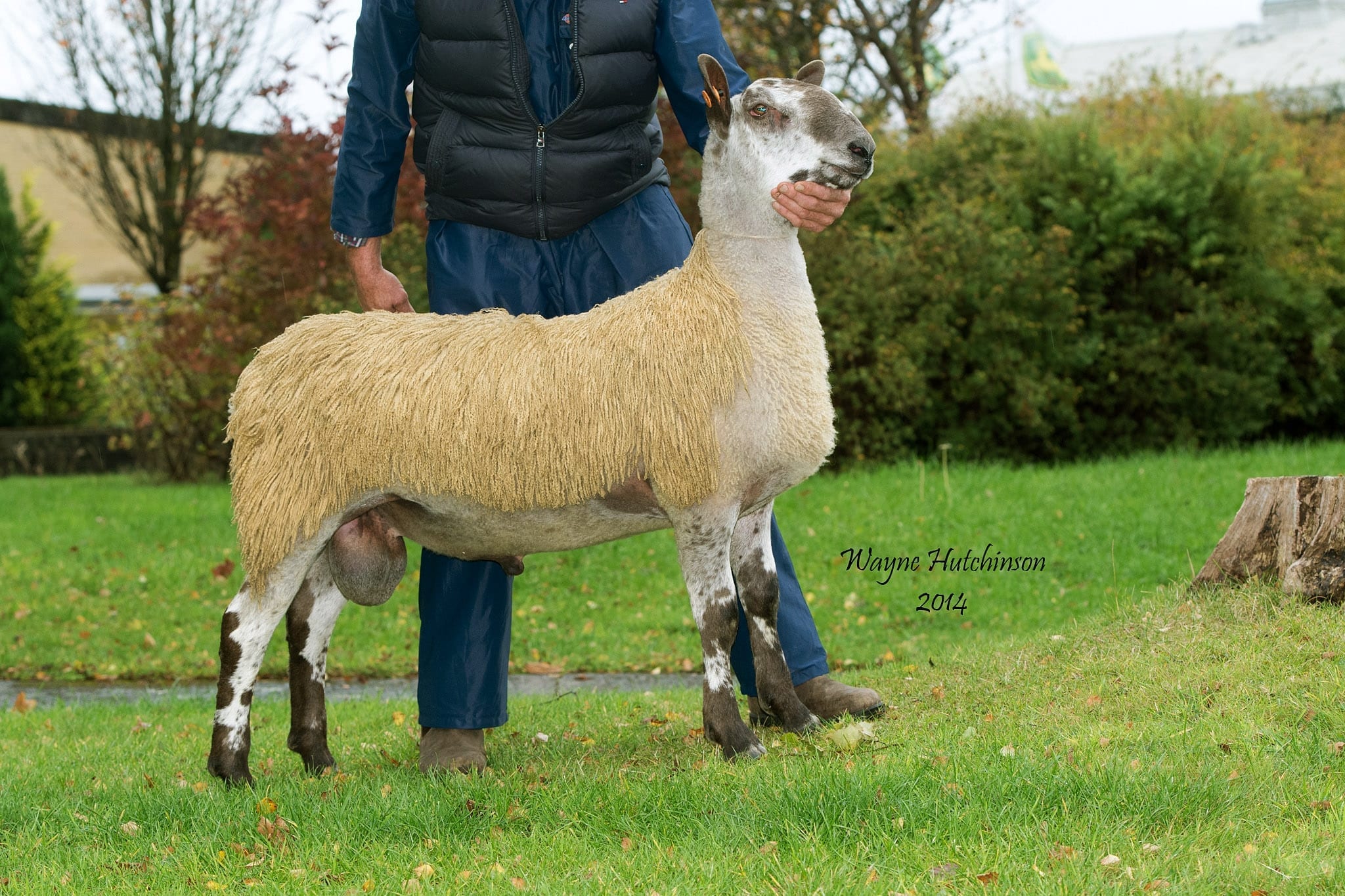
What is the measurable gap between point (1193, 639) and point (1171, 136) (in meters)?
9.82

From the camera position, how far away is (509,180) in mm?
4367

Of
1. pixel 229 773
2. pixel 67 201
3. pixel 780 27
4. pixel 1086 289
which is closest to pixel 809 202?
pixel 229 773

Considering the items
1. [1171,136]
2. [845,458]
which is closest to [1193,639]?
[845,458]

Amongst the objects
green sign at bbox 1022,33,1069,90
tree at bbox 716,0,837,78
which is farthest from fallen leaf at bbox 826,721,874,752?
green sign at bbox 1022,33,1069,90

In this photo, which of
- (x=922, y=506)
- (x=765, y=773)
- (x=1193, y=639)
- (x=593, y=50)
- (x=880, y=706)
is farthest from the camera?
(x=922, y=506)

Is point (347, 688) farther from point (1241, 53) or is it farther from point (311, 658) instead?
point (1241, 53)

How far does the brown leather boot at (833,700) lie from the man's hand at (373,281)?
6.47 ft

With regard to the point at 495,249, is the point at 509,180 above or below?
above

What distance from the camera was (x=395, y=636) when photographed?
7.95m

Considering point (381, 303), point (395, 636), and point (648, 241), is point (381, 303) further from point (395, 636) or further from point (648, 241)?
point (395, 636)

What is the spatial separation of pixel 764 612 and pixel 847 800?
3.03ft

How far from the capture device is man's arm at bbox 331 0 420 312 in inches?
179

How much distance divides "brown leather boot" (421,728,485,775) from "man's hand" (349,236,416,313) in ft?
5.04

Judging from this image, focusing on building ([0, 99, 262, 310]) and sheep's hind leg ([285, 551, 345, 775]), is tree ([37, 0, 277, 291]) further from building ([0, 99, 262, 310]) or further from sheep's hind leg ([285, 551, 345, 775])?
sheep's hind leg ([285, 551, 345, 775])
